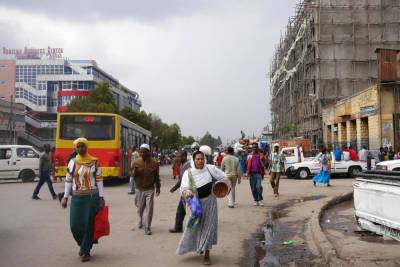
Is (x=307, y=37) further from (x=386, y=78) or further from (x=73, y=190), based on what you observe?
(x=73, y=190)

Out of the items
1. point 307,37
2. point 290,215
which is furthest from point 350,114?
point 290,215

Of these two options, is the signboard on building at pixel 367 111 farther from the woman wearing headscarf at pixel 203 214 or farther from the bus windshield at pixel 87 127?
the woman wearing headscarf at pixel 203 214

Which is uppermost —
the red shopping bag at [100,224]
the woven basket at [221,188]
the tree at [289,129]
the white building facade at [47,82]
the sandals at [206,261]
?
the white building facade at [47,82]

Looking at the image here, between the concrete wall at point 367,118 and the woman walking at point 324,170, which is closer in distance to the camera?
the woman walking at point 324,170

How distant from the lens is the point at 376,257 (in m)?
6.64

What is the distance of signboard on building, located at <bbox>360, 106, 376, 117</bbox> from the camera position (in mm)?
29906

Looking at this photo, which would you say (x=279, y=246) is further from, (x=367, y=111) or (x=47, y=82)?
(x=47, y=82)

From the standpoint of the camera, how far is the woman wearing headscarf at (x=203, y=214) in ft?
21.0

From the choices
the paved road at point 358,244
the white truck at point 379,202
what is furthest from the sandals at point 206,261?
the white truck at point 379,202

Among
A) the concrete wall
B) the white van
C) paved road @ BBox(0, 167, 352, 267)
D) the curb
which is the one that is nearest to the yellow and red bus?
the white van

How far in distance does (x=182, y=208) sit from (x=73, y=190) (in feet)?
8.99

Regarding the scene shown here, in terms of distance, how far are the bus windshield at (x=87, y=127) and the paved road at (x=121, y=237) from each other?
5355 millimetres

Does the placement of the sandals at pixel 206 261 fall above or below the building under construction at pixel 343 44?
below

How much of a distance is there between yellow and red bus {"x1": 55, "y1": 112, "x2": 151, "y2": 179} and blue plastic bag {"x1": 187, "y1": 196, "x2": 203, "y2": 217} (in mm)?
13010
